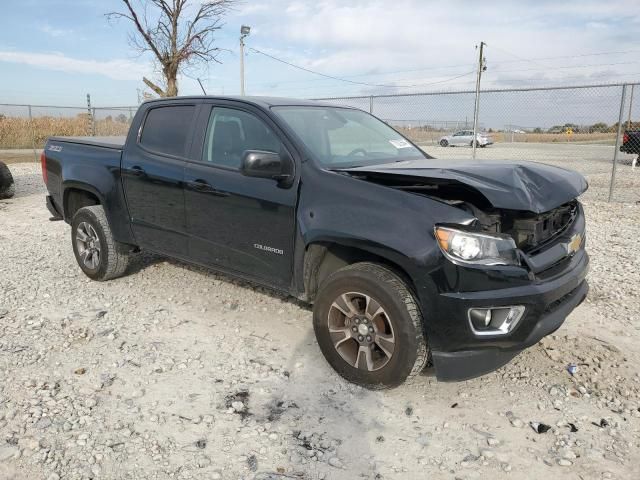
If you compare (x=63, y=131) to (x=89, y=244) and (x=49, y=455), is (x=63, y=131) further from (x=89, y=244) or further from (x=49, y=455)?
(x=49, y=455)

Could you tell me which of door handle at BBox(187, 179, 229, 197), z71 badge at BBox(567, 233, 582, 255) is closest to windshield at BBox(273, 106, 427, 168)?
door handle at BBox(187, 179, 229, 197)

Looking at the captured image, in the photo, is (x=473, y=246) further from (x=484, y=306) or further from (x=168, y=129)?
(x=168, y=129)

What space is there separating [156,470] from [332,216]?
1.69 metres

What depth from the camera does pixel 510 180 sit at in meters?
2.88

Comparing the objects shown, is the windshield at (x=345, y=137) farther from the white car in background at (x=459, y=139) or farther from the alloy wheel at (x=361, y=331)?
the white car in background at (x=459, y=139)

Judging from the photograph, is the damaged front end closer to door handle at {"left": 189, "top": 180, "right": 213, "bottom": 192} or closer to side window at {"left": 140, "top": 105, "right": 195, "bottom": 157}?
door handle at {"left": 189, "top": 180, "right": 213, "bottom": 192}

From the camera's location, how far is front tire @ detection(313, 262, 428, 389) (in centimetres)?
288

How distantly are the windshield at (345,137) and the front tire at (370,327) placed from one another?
0.88m

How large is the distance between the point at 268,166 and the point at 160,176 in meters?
1.38

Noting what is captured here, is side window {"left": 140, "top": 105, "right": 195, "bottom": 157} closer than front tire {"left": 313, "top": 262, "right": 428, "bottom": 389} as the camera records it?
No

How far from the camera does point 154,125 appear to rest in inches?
179

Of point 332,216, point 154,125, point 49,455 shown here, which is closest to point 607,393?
point 332,216

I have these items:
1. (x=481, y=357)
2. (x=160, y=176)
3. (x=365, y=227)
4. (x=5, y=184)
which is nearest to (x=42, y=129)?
(x=5, y=184)

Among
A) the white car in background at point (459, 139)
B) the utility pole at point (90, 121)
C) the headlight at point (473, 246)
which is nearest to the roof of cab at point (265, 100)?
the headlight at point (473, 246)
